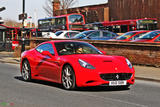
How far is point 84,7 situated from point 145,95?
2665 inches

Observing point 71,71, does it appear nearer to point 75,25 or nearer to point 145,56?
point 145,56

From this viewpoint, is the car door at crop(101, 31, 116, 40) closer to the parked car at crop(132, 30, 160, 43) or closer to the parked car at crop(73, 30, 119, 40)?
the parked car at crop(73, 30, 119, 40)

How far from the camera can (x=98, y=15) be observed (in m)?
70.1

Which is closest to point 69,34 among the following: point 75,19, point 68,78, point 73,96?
point 75,19

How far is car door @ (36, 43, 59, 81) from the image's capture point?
38.1 ft

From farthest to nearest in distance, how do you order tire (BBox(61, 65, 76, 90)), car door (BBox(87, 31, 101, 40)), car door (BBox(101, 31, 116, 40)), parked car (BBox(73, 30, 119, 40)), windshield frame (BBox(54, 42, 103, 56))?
car door (BBox(101, 31, 116, 40)) → car door (BBox(87, 31, 101, 40)) → parked car (BBox(73, 30, 119, 40)) → windshield frame (BBox(54, 42, 103, 56)) → tire (BBox(61, 65, 76, 90))

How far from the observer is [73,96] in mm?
10000

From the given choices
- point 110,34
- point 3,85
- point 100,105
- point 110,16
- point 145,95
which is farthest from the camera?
point 110,16

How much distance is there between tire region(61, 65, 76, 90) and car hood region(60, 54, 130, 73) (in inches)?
10.9

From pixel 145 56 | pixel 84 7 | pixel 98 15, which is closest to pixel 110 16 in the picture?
pixel 98 15

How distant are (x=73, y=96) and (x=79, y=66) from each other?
90 centimetres

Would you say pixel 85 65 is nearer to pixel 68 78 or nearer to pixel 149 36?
pixel 68 78

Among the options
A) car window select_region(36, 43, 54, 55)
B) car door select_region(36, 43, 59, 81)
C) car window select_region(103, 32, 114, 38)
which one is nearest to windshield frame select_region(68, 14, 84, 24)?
car window select_region(103, 32, 114, 38)

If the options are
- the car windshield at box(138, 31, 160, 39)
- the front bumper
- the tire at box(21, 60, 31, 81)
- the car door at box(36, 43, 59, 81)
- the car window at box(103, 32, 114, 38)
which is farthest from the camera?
the car window at box(103, 32, 114, 38)
